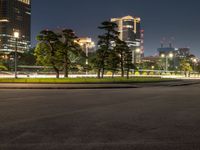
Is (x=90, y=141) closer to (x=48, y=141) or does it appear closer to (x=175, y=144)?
(x=48, y=141)

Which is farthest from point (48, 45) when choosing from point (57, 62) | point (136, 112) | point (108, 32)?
point (136, 112)

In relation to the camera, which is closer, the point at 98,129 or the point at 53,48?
the point at 98,129

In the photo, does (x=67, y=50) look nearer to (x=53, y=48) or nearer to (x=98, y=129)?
(x=53, y=48)

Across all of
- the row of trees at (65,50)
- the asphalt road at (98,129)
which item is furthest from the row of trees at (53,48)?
the asphalt road at (98,129)

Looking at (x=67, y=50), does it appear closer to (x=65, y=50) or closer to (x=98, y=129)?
(x=65, y=50)

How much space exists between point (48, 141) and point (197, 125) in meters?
4.61

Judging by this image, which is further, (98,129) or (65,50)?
(65,50)

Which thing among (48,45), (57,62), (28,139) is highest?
(48,45)

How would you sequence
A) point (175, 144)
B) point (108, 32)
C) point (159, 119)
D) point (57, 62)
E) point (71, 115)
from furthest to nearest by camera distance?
1. point (108, 32)
2. point (57, 62)
3. point (71, 115)
4. point (159, 119)
5. point (175, 144)

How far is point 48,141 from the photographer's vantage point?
6.23 m

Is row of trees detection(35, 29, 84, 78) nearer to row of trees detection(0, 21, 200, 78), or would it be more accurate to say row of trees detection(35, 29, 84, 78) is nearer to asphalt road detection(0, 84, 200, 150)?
row of trees detection(0, 21, 200, 78)

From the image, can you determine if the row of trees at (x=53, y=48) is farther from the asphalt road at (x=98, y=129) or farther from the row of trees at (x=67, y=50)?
the asphalt road at (x=98, y=129)

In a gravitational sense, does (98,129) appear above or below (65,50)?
below

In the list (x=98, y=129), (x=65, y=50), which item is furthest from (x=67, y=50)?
→ (x=98, y=129)
